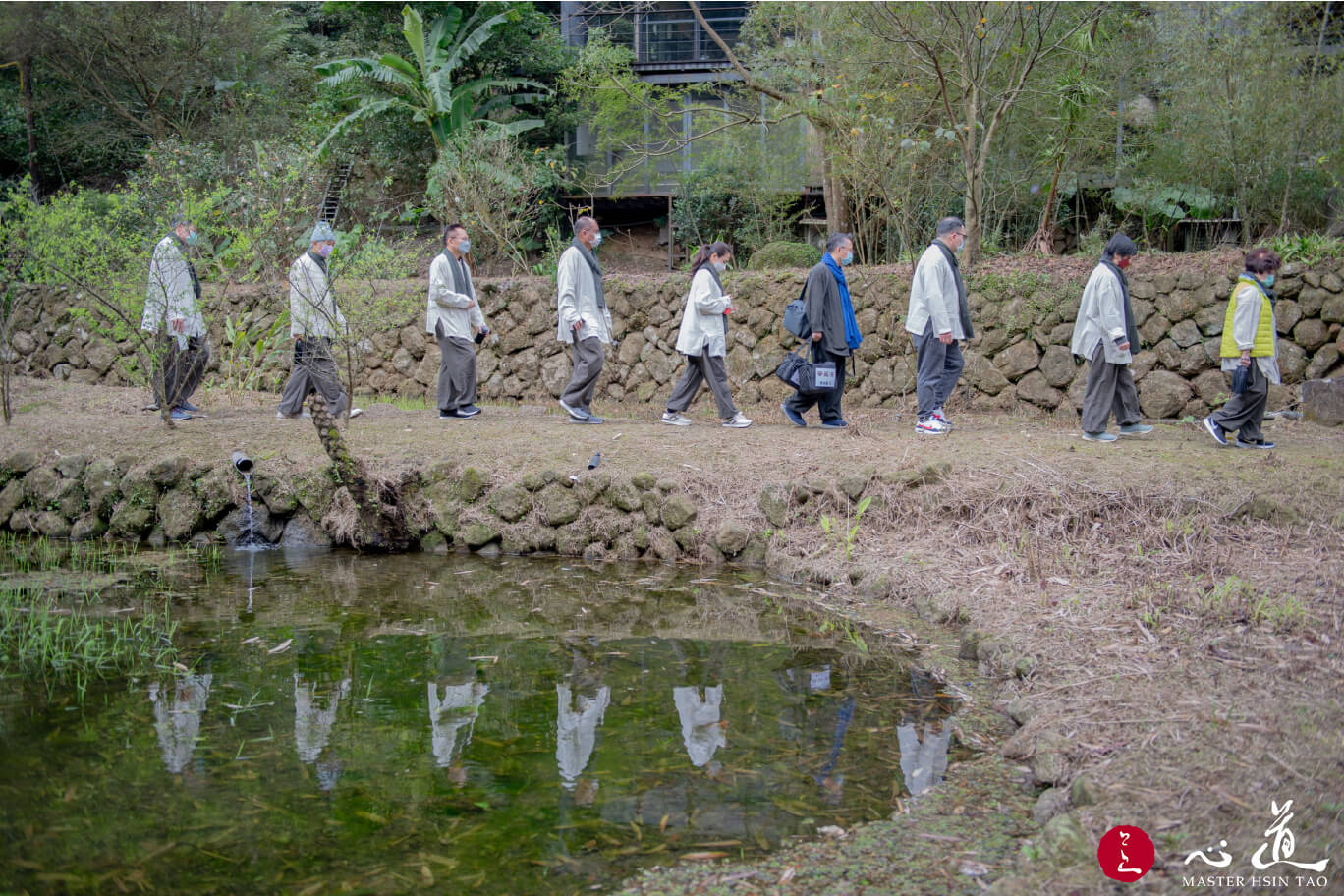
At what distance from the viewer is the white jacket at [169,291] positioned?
9.13m

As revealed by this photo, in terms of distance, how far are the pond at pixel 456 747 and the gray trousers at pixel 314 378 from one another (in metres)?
3.05

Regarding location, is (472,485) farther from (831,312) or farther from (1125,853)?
(1125,853)

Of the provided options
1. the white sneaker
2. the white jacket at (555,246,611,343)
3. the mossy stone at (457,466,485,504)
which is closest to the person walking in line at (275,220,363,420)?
the mossy stone at (457,466,485,504)

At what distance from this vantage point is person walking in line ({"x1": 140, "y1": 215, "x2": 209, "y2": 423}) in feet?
29.9

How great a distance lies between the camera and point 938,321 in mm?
8664

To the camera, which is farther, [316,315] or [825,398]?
[825,398]

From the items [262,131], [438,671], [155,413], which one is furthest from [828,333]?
[262,131]

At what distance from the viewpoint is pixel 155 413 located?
10.5m

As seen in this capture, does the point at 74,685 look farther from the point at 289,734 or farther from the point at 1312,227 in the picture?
the point at 1312,227

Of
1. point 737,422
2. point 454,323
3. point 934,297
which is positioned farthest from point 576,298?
point 934,297

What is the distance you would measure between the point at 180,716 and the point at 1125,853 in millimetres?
3957

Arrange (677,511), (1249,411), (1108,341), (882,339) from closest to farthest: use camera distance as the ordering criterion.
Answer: (677,511), (1249,411), (1108,341), (882,339)

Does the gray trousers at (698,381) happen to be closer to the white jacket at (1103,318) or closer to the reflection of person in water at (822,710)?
the white jacket at (1103,318)

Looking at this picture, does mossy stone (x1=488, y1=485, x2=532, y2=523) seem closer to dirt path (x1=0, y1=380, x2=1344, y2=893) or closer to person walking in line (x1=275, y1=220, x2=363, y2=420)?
dirt path (x1=0, y1=380, x2=1344, y2=893)
